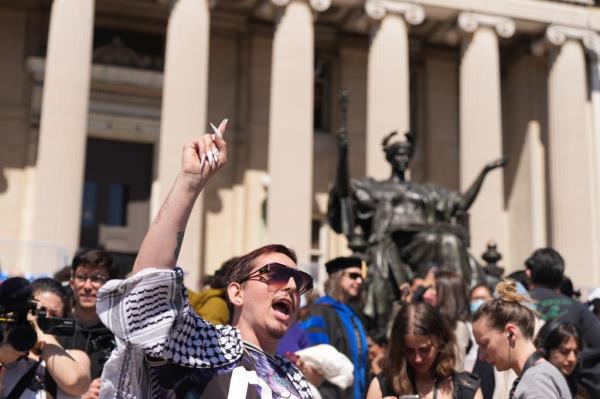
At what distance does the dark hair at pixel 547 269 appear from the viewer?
612 cm


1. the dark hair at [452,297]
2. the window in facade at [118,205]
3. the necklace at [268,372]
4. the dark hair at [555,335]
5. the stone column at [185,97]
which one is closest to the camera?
the necklace at [268,372]

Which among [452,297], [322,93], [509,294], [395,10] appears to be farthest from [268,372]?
[322,93]

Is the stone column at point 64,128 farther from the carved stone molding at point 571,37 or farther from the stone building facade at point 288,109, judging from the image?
the carved stone molding at point 571,37

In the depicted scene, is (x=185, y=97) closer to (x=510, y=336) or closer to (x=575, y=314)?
(x=575, y=314)

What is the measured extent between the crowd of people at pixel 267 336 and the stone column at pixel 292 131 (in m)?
13.3

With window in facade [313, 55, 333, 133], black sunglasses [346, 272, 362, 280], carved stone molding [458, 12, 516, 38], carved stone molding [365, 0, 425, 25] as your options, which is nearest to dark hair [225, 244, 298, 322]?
black sunglasses [346, 272, 362, 280]

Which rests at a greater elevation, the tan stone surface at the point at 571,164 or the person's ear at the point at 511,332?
the tan stone surface at the point at 571,164

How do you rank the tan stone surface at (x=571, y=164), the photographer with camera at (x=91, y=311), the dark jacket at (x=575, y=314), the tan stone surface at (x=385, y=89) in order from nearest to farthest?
1. the photographer with camera at (x=91, y=311)
2. the dark jacket at (x=575, y=314)
3. the tan stone surface at (x=385, y=89)
4. the tan stone surface at (x=571, y=164)

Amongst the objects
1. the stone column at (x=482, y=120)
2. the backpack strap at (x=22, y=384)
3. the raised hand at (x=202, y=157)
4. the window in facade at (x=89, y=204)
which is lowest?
the backpack strap at (x=22, y=384)

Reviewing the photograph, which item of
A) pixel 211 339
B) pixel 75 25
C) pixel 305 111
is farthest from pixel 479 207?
pixel 211 339

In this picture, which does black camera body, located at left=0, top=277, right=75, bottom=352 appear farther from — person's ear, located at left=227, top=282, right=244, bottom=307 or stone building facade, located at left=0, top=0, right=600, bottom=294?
stone building facade, located at left=0, top=0, right=600, bottom=294

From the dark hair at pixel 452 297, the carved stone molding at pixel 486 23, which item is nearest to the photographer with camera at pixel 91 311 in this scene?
the dark hair at pixel 452 297

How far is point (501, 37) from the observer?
25.3 meters

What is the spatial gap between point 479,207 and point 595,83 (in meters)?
6.57
